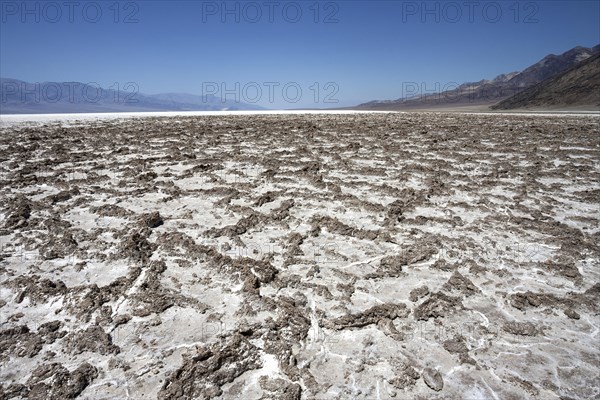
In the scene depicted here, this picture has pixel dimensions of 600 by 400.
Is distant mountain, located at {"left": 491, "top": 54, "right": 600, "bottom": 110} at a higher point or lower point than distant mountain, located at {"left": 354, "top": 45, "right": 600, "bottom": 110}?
lower

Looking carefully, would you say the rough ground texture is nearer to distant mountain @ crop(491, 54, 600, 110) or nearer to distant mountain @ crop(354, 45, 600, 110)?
distant mountain @ crop(491, 54, 600, 110)

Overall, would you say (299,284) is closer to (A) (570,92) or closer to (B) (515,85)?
(A) (570,92)

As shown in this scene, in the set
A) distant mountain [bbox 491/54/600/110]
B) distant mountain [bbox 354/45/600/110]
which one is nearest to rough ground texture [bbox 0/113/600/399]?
distant mountain [bbox 491/54/600/110]

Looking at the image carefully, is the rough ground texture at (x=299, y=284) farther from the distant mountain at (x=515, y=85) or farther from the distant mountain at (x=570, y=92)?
the distant mountain at (x=515, y=85)

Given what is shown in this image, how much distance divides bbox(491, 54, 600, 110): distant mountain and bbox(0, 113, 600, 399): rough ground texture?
57.2m

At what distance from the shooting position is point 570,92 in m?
57.4

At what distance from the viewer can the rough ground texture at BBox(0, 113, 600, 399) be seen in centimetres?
295

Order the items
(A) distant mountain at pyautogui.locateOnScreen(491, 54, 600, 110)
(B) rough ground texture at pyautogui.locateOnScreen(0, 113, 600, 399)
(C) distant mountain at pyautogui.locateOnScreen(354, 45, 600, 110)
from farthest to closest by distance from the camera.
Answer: (C) distant mountain at pyautogui.locateOnScreen(354, 45, 600, 110) < (A) distant mountain at pyautogui.locateOnScreen(491, 54, 600, 110) < (B) rough ground texture at pyautogui.locateOnScreen(0, 113, 600, 399)

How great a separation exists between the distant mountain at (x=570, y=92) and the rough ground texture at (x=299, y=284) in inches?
2251

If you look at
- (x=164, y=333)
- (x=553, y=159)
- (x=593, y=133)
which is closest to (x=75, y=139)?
(x=164, y=333)

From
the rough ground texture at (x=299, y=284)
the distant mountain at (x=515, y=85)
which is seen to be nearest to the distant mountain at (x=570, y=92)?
the distant mountain at (x=515, y=85)

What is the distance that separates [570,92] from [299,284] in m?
70.9

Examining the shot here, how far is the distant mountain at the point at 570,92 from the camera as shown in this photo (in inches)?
2092

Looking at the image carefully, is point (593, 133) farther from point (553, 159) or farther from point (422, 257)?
point (422, 257)
